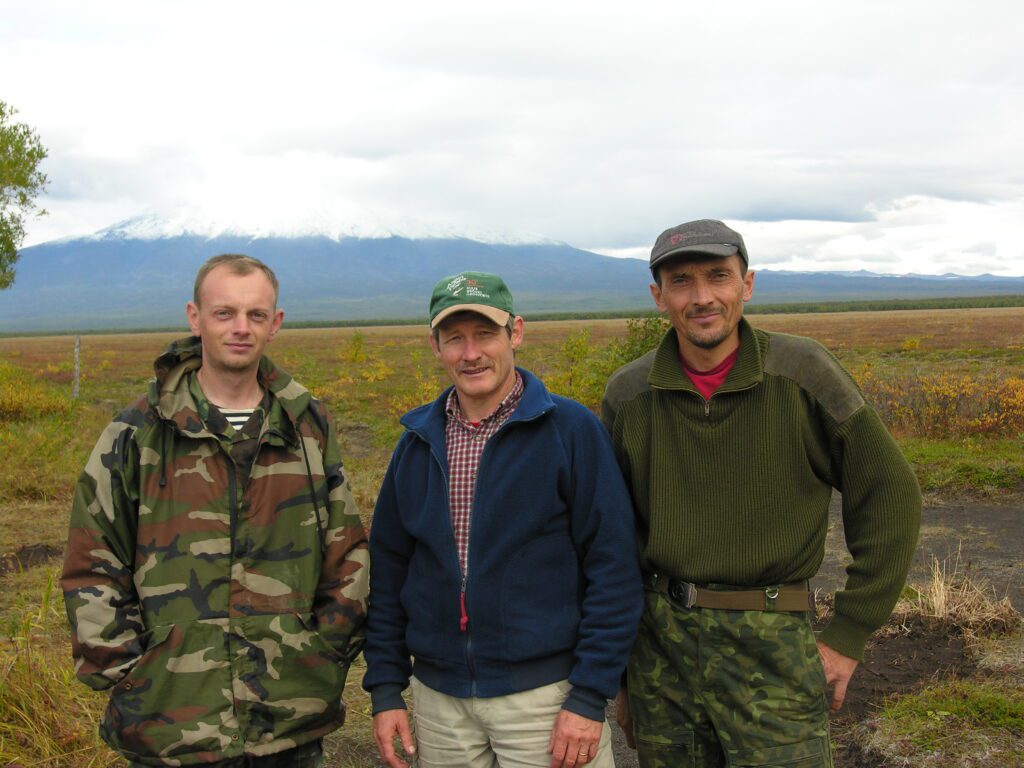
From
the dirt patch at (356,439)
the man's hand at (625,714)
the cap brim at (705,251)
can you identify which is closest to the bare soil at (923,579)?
the man's hand at (625,714)

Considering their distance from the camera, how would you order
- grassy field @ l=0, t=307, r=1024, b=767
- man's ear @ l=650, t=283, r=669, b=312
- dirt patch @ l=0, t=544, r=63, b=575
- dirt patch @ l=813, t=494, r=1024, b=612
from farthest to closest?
1. dirt patch @ l=0, t=544, r=63, b=575
2. dirt patch @ l=813, t=494, r=1024, b=612
3. grassy field @ l=0, t=307, r=1024, b=767
4. man's ear @ l=650, t=283, r=669, b=312

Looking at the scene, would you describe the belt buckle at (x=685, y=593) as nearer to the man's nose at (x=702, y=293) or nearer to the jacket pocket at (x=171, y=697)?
the man's nose at (x=702, y=293)

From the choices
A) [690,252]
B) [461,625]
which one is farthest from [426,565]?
[690,252]

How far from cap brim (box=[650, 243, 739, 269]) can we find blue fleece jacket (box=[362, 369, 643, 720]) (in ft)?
1.85

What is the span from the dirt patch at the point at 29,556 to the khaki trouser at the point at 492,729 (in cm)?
564

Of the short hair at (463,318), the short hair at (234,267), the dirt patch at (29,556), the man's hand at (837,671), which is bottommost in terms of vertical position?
the dirt patch at (29,556)

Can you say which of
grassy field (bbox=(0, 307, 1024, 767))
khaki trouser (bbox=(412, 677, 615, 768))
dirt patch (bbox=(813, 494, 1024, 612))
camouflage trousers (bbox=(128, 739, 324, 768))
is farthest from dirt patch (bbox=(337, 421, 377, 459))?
khaki trouser (bbox=(412, 677, 615, 768))

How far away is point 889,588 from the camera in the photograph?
248 centimetres

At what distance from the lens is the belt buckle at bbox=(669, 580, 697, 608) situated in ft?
8.29

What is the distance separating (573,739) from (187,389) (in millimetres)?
1516

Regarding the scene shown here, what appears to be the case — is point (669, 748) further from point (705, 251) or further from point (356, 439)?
point (356, 439)

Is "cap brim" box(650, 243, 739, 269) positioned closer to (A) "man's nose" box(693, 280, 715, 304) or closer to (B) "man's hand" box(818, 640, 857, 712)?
(A) "man's nose" box(693, 280, 715, 304)

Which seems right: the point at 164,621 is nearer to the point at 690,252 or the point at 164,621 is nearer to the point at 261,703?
the point at 261,703

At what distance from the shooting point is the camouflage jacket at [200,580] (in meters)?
2.34
